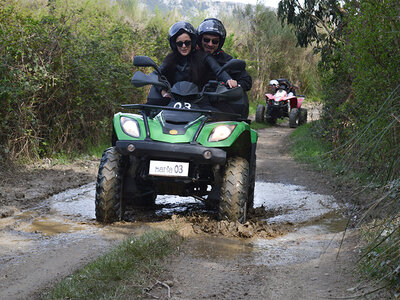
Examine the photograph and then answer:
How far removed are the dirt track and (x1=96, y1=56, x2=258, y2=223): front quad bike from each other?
28 cm

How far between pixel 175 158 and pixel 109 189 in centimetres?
73

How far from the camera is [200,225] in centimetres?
587

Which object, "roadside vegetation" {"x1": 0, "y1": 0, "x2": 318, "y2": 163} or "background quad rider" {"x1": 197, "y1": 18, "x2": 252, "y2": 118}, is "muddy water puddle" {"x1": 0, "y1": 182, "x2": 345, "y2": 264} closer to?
"background quad rider" {"x1": 197, "y1": 18, "x2": 252, "y2": 118}

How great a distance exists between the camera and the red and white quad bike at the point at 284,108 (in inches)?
853

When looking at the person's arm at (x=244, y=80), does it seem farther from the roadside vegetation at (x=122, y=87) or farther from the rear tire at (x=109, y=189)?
the rear tire at (x=109, y=189)

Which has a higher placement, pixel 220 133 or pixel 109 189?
pixel 220 133

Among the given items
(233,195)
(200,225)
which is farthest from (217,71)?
(200,225)

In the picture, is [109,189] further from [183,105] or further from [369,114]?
[369,114]

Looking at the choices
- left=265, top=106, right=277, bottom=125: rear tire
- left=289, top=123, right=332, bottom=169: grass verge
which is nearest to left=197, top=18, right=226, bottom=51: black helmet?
left=289, top=123, right=332, bottom=169: grass verge

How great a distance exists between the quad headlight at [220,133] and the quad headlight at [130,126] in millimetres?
740

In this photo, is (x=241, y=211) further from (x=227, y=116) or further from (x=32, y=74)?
(x=32, y=74)

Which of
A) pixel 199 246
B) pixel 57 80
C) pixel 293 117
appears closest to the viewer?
pixel 199 246

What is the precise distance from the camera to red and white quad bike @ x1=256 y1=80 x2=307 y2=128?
2167 cm

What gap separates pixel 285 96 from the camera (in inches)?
862
